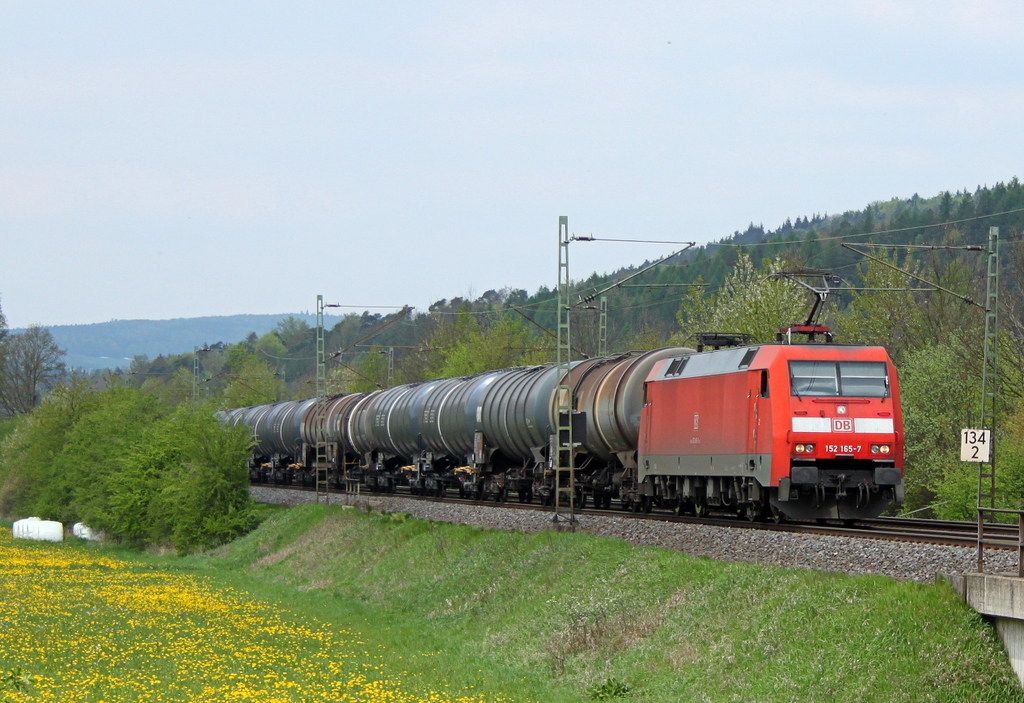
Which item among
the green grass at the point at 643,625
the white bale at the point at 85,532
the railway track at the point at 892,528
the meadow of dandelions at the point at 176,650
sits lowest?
the white bale at the point at 85,532

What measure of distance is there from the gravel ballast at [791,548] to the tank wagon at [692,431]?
1.48 m

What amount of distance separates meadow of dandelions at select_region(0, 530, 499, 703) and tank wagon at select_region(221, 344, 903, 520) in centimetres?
717

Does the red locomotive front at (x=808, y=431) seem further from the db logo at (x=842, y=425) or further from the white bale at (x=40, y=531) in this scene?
the white bale at (x=40, y=531)

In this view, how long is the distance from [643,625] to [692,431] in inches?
260

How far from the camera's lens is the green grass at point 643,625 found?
14.8 m

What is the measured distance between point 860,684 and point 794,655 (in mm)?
1424

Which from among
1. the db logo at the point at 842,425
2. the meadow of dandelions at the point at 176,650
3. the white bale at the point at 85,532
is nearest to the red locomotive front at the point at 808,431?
the db logo at the point at 842,425

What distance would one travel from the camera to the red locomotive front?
22344 mm

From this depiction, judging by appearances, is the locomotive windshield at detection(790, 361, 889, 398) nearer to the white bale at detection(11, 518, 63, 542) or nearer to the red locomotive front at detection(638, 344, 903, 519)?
the red locomotive front at detection(638, 344, 903, 519)

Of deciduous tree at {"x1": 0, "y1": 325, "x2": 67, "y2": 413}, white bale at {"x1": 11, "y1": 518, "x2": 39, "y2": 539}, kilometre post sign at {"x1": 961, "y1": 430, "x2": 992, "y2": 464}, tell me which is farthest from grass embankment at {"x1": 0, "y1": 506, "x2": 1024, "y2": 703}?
deciduous tree at {"x1": 0, "y1": 325, "x2": 67, "y2": 413}

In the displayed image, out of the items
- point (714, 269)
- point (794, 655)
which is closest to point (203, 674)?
point (794, 655)

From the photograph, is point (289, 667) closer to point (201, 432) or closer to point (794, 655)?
point (794, 655)

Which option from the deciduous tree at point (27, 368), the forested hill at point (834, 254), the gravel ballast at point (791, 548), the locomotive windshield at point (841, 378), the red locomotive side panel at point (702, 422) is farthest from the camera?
the deciduous tree at point (27, 368)

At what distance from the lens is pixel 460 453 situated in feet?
131
